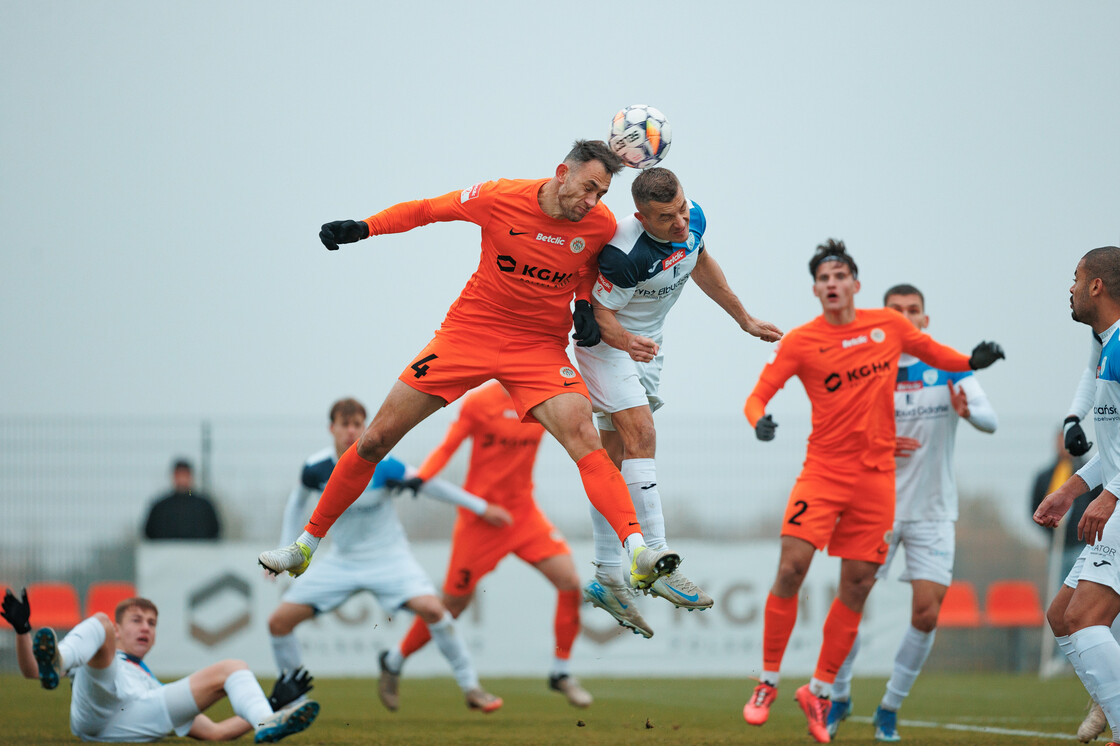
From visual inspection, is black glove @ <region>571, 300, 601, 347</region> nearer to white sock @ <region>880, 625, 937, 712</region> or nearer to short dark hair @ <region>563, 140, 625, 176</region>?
short dark hair @ <region>563, 140, 625, 176</region>

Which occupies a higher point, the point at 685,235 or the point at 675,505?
the point at 685,235

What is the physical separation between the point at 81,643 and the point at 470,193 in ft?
11.1

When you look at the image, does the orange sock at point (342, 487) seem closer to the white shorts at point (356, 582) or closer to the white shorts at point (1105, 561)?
the white shorts at point (356, 582)

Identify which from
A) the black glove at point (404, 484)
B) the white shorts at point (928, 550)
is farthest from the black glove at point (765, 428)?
the black glove at point (404, 484)

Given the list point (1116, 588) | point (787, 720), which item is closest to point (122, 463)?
point (787, 720)

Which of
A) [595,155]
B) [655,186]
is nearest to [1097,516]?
[655,186]

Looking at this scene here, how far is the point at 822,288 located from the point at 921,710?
449 centimetres

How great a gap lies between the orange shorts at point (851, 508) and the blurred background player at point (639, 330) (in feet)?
4.67

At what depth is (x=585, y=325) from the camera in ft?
23.0

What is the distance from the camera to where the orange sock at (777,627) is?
332 inches

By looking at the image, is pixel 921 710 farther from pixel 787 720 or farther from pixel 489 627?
pixel 489 627

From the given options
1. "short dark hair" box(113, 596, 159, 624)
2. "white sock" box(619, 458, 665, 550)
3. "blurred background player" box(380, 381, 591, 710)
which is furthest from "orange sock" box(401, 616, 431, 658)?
"white sock" box(619, 458, 665, 550)

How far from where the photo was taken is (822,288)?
28.5ft

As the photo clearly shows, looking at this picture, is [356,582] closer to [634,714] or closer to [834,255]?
[634,714]
